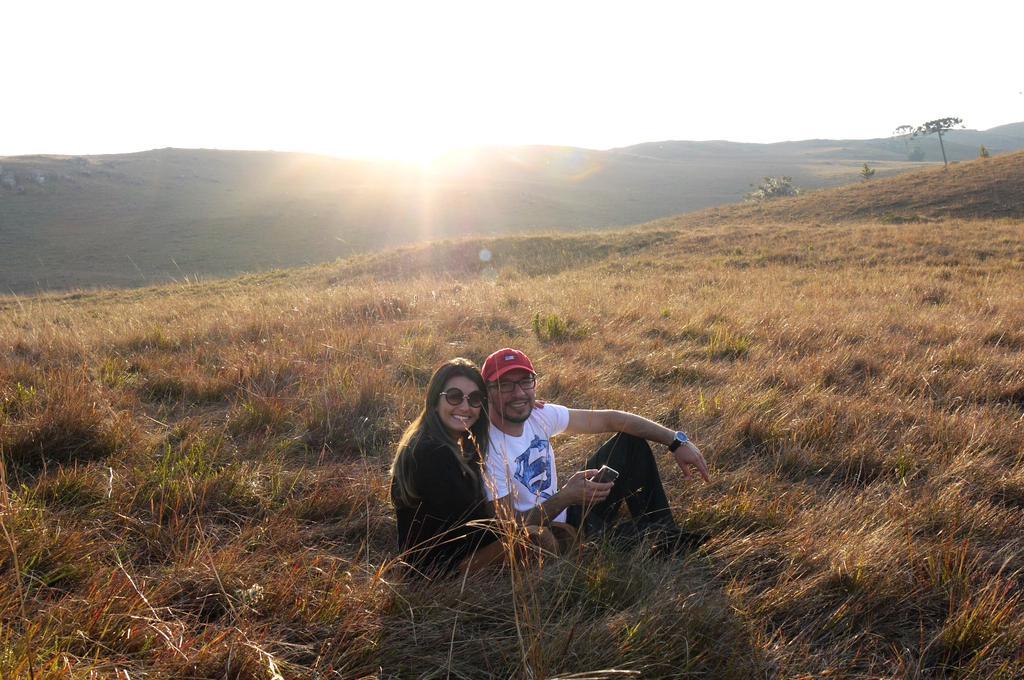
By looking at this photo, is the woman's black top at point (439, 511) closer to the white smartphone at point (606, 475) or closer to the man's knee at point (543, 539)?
the man's knee at point (543, 539)

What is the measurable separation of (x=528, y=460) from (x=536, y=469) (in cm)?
6

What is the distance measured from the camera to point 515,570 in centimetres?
221

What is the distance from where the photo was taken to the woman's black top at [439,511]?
8.42 feet

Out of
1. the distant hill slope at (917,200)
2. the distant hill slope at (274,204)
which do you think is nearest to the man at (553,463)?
the distant hill slope at (274,204)

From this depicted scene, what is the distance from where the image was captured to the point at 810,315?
7879mm

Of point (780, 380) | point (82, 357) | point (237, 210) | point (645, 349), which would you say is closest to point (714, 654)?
point (780, 380)

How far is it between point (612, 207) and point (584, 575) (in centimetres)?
5885

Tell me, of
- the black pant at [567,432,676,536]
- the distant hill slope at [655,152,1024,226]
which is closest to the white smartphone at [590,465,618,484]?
the black pant at [567,432,676,536]

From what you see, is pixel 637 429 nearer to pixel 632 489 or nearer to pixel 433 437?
pixel 632 489

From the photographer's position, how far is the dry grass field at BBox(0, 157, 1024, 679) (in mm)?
1988

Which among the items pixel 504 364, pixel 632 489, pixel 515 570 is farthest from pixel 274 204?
pixel 515 570

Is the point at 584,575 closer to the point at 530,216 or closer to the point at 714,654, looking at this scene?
the point at 714,654

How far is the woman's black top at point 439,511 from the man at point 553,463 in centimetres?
22

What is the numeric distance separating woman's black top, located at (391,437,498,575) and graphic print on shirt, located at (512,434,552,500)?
0.53 metres
